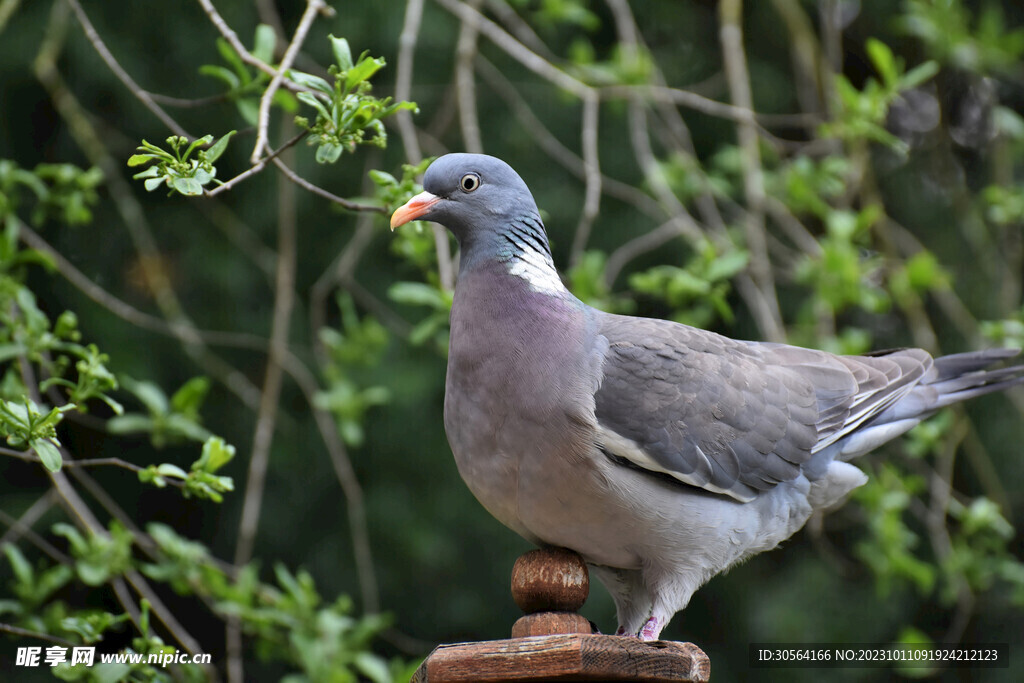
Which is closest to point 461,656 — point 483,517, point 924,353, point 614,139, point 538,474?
point 538,474

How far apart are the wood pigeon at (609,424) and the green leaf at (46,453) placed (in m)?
0.85

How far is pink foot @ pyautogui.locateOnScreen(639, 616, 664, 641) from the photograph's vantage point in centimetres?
222

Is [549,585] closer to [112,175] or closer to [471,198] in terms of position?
[471,198]

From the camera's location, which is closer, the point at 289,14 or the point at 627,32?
the point at 627,32

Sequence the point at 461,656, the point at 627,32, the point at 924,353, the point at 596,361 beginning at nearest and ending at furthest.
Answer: the point at 461,656 → the point at 596,361 → the point at 924,353 → the point at 627,32

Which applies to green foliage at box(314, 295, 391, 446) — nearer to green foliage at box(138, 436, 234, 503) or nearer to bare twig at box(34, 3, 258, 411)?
bare twig at box(34, 3, 258, 411)

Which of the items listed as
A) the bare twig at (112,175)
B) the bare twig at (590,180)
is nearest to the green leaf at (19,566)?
the bare twig at (112,175)

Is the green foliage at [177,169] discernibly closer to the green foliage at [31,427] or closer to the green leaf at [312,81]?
the green leaf at [312,81]

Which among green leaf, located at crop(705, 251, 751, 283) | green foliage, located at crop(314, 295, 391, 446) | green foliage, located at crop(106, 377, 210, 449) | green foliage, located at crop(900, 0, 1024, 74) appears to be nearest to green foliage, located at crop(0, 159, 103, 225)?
green foliage, located at crop(106, 377, 210, 449)

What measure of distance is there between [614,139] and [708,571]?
3.29 meters

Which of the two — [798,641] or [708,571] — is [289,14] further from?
[798,641]

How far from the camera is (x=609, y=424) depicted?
2314mm

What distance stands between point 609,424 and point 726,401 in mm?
407

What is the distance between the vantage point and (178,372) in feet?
15.8
